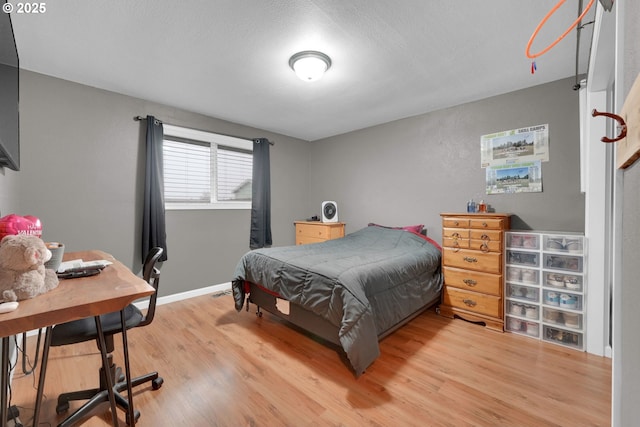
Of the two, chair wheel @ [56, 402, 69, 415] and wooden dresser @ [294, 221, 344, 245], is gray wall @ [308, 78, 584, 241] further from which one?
chair wheel @ [56, 402, 69, 415]

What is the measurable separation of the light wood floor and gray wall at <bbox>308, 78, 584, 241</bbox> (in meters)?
1.34

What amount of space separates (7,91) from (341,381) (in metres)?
2.58

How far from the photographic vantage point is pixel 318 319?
2.09 metres

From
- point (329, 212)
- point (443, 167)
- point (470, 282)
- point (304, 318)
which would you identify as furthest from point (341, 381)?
point (329, 212)

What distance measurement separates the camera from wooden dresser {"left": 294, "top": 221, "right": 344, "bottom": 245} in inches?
159

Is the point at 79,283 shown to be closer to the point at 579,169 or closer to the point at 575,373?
the point at 575,373

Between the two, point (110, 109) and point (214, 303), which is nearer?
point (110, 109)

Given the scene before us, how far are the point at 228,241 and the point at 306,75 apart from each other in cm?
251

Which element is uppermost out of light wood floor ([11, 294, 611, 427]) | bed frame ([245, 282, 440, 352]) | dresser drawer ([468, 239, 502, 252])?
dresser drawer ([468, 239, 502, 252])

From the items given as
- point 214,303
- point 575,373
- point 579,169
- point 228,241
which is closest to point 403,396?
point 575,373

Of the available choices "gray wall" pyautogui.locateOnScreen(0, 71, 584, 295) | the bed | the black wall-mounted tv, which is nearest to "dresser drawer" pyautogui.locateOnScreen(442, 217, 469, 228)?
the bed

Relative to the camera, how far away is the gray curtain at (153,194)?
296cm

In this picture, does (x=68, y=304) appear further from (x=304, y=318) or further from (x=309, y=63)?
(x=309, y=63)

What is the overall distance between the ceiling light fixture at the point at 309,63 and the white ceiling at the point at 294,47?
0.06 meters
